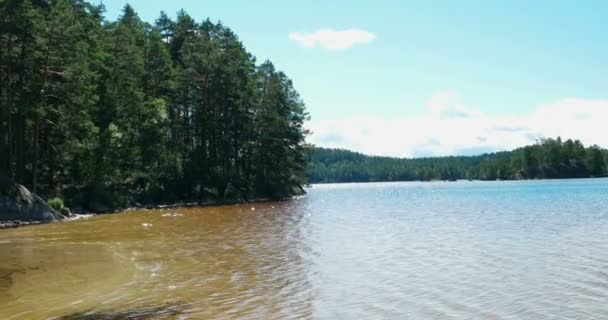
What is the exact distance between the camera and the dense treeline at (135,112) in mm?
43750

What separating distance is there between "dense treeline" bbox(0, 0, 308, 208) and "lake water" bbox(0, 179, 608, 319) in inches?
688

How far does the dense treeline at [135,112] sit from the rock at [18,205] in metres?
1.32

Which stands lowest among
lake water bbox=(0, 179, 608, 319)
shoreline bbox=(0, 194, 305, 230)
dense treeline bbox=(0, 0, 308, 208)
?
lake water bbox=(0, 179, 608, 319)

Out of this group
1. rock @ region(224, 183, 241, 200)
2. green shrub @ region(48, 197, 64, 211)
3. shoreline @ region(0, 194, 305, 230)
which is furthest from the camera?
rock @ region(224, 183, 241, 200)

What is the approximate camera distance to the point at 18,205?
123 ft

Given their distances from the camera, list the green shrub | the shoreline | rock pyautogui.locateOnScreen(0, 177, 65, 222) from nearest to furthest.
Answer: the shoreline
rock pyautogui.locateOnScreen(0, 177, 65, 222)
the green shrub

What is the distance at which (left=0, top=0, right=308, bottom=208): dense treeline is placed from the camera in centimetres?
4375

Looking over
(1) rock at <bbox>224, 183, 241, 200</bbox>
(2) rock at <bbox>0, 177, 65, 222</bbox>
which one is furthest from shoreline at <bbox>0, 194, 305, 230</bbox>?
(1) rock at <bbox>224, 183, 241, 200</bbox>

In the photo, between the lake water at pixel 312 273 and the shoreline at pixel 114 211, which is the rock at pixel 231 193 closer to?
the shoreline at pixel 114 211

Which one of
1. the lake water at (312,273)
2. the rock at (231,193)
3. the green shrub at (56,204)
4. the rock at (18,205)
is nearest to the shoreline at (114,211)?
the rock at (18,205)

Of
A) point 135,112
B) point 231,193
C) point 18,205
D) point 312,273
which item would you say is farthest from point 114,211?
point 312,273

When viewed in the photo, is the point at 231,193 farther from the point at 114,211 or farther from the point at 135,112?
the point at 114,211

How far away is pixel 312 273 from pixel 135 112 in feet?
152

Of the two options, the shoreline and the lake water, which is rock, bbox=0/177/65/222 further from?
the lake water
